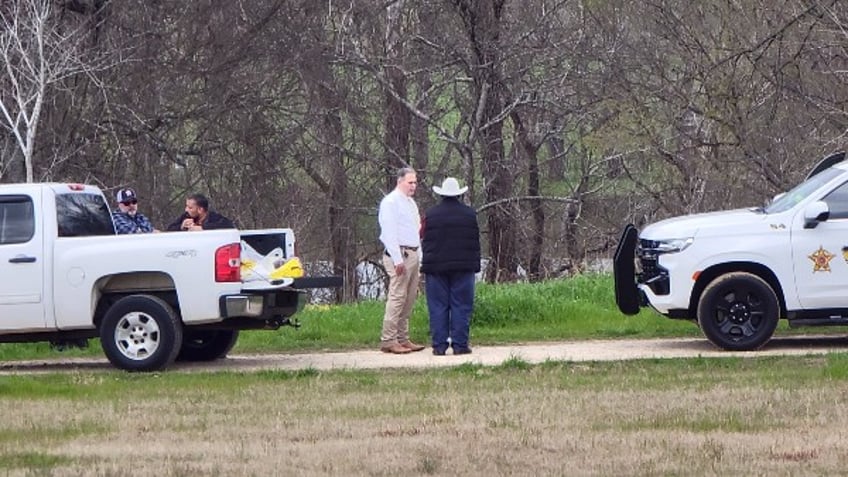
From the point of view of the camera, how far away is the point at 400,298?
1631 cm

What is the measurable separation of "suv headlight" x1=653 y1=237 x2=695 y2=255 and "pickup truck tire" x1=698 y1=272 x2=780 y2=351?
1.41 feet

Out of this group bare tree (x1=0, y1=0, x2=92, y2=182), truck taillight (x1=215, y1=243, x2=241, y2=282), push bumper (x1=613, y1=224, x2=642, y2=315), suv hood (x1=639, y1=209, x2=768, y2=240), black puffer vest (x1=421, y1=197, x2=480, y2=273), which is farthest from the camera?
bare tree (x1=0, y1=0, x2=92, y2=182)

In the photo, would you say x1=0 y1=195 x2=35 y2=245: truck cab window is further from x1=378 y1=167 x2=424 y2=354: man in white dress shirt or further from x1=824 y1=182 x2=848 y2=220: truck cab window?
x1=824 y1=182 x2=848 y2=220: truck cab window

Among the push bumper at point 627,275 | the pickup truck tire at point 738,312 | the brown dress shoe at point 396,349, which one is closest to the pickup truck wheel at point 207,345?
the brown dress shoe at point 396,349

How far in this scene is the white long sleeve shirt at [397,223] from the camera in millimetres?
16062

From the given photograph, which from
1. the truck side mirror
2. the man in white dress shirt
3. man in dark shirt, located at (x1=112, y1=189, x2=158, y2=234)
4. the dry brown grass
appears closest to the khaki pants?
the man in white dress shirt

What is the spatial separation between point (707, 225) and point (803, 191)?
100 centimetres

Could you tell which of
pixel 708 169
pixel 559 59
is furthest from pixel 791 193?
pixel 559 59

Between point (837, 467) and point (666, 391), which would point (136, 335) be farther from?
point (837, 467)

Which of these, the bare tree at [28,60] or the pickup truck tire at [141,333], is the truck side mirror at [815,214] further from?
the bare tree at [28,60]

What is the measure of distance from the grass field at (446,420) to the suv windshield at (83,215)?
132 centimetres

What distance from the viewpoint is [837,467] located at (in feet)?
30.3

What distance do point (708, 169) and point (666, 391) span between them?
15191mm

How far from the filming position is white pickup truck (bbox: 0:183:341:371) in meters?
14.9
